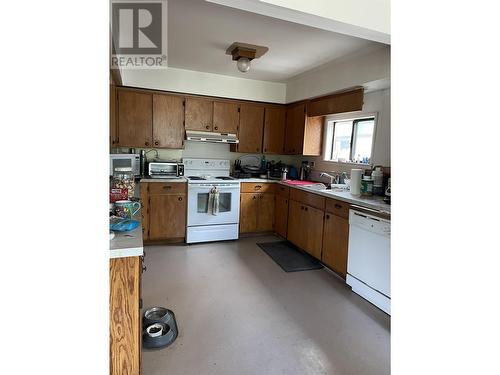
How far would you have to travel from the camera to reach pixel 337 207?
10.0 feet

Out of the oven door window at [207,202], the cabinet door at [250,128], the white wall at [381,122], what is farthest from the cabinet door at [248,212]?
the white wall at [381,122]

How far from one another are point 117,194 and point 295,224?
2557mm

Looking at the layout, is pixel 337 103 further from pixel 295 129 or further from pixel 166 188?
pixel 166 188

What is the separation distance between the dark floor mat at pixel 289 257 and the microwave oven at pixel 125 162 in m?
1.96

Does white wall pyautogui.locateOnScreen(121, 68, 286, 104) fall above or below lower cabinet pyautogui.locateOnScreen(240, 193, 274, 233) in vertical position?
above

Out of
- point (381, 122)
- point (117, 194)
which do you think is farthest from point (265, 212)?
point (117, 194)

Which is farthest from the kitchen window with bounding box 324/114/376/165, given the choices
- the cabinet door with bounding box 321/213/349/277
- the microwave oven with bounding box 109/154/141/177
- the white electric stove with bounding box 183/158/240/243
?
the microwave oven with bounding box 109/154/141/177

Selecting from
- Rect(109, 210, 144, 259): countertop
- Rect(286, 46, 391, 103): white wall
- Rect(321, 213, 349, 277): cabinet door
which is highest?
Rect(286, 46, 391, 103): white wall

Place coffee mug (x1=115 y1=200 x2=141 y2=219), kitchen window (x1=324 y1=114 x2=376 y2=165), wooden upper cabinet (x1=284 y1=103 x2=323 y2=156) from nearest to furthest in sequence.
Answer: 1. coffee mug (x1=115 y1=200 x2=141 y2=219)
2. kitchen window (x1=324 y1=114 x2=376 y2=165)
3. wooden upper cabinet (x1=284 y1=103 x2=323 y2=156)

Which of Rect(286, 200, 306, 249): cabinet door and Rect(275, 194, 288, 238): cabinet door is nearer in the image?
Rect(286, 200, 306, 249): cabinet door

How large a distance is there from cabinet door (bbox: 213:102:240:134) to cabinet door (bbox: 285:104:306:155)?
2.70ft

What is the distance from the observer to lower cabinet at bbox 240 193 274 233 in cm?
429

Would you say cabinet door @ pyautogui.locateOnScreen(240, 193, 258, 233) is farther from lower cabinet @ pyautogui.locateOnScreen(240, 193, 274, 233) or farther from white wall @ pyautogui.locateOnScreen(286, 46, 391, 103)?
white wall @ pyautogui.locateOnScreen(286, 46, 391, 103)
